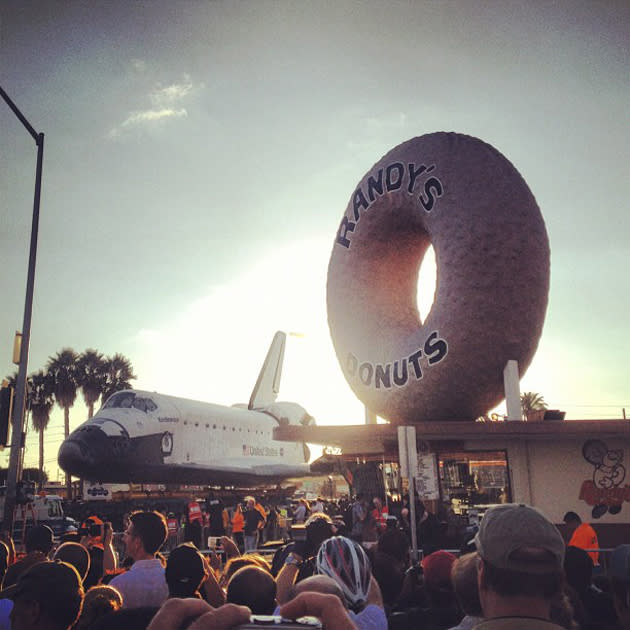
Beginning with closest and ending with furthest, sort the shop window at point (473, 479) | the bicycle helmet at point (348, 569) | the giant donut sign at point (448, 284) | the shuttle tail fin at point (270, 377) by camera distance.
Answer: the bicycle helmet at point (348, 569), the giant donut sign at point (448, 284), the shop window at point (473, 479), the shuttle tail fin at point (270, 377)

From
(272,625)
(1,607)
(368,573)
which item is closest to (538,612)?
(272,625)

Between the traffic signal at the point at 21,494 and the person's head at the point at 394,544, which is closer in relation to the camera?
the person's head at the point at 394,544

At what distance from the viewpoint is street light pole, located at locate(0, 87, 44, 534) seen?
33.9 ft

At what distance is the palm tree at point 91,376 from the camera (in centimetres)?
4775

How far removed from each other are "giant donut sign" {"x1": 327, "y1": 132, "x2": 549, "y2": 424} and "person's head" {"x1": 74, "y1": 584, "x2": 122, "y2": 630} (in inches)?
329

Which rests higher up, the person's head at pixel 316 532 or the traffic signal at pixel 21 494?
the traffic signal at pixel 21 494

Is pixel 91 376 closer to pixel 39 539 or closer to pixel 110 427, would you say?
pixel 110 427

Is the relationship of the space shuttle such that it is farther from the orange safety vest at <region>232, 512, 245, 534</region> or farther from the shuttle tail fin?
the shuttle tail fin

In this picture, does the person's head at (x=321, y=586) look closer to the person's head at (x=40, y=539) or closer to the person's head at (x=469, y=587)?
the person's head at (x=469, y=587)

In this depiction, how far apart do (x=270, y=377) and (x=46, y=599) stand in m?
45.5

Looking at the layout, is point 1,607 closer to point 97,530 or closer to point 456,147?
point 97,530

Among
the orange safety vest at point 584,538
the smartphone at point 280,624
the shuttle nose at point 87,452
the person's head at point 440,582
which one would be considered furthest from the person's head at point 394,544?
the shuttle nose at point 87,452

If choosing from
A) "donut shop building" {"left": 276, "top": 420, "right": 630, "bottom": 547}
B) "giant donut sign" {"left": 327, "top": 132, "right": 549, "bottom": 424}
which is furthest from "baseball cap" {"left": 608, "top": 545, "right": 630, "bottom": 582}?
"giant donut sign" {"left": 327, "top": 132, "right": 549, "bottom": 424}

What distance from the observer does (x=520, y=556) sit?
190 centimetres
